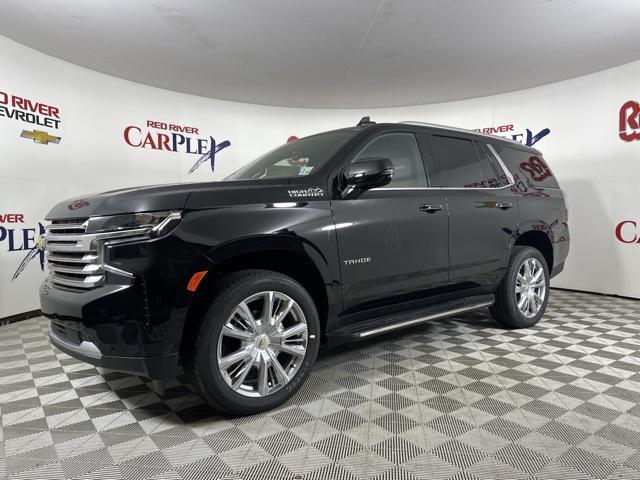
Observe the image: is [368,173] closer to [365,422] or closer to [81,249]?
[365,422]

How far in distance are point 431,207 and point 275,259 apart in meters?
1.27

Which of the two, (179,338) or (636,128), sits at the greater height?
(636,128)

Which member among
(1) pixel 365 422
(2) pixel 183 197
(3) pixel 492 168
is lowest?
(1) pixel 365 422

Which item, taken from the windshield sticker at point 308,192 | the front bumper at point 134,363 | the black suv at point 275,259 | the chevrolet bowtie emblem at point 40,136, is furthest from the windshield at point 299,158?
the chevrolet bowtie emblem at point 40,136

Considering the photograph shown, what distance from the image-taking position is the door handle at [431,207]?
2.95 meters

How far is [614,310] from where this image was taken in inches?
191

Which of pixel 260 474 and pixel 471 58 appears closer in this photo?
pixel 260 474

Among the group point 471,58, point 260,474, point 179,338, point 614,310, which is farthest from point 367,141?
point 614,310

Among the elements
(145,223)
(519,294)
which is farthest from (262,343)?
(519,294)

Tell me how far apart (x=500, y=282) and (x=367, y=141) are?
1896mm

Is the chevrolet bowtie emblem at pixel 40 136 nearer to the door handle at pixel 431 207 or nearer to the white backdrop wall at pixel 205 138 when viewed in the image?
the white backdrop wall at pixel 205 138

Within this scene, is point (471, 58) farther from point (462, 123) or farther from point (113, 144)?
point (113, 144)

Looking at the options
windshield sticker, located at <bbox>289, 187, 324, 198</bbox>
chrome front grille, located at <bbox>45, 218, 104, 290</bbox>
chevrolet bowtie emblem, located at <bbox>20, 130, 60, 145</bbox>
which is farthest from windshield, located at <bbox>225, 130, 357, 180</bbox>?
chevrolet bowtie emblem, located at <bbox>20, 130, 60, 145</bbox>

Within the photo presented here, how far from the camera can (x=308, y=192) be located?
245 cm
